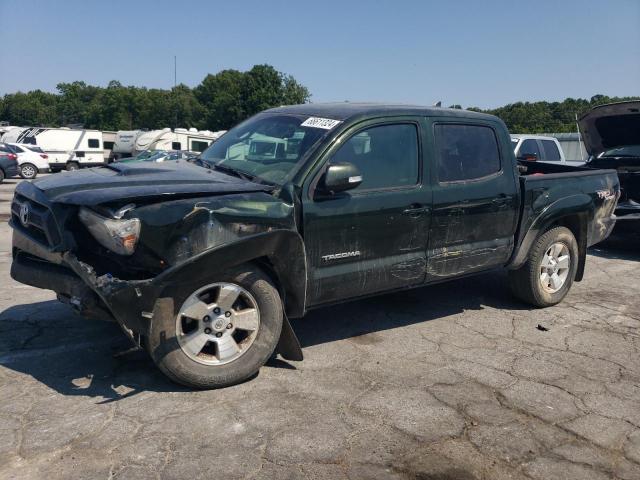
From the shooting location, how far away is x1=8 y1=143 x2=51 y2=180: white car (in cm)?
2386

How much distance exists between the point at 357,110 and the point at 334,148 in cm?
51

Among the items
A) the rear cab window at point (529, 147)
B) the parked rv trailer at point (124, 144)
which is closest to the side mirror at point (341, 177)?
the rear cab window at point (529, 147)

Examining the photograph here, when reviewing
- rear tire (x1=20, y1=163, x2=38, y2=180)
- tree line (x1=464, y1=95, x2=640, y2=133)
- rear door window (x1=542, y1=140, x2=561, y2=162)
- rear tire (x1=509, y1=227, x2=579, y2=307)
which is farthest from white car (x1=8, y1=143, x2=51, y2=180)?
tree line (x1=464, y1=95, x2=640, y2=133)

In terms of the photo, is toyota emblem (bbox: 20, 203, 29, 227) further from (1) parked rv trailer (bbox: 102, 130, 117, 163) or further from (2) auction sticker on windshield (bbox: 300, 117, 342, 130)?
(1) parked rv trailer (bbox: 102, 130, 117, 163)

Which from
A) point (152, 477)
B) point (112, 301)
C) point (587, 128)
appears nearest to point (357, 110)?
point (112, 301)

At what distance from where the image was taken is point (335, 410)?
3438 millimetres

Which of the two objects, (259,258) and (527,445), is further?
(259,258)

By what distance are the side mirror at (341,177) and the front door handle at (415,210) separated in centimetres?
60

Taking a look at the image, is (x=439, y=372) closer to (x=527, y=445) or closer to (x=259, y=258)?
(x=527, y=445)

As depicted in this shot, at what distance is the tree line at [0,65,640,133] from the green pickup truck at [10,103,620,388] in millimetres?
46828

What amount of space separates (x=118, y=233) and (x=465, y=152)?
3.00 metres

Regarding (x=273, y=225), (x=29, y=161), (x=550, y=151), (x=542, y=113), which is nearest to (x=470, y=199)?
(x=273, y=225)

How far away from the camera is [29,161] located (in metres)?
24.1

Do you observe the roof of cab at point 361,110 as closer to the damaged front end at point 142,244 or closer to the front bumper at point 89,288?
the damaged front end at point 142,244
